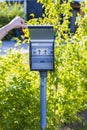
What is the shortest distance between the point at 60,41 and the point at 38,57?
1356 mm

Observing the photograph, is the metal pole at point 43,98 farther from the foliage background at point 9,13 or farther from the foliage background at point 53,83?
the foliage background at point 9,13

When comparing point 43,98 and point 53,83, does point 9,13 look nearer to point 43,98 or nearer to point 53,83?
point 53,83

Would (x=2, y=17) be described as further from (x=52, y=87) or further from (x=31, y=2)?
(x=52, y=87)

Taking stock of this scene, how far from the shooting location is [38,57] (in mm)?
3771

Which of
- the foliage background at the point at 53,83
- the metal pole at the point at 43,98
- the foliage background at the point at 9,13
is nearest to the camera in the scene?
the metal pole at the point at 43,98

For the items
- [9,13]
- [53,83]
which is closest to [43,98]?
[53,83]

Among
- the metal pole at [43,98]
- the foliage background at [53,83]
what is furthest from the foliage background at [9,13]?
the metal pole at [43,98]

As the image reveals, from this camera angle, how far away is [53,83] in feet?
15.8

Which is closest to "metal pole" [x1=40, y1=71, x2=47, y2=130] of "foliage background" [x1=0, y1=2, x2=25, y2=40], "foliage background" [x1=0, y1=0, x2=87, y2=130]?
"foliage background" [x1=0, y1=0, x2=87, y2=130]

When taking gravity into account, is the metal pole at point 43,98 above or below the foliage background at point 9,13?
above

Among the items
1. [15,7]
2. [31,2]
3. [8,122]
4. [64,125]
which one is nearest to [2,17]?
[15,7]

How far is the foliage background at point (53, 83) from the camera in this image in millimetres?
4312

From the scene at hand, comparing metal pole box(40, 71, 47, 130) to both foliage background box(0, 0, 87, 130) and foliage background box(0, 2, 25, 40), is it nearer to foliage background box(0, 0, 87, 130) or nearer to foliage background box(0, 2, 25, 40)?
foliage background box(0, 0, 87, 130)

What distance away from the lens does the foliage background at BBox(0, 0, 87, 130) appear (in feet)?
14.1
